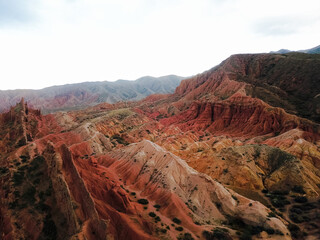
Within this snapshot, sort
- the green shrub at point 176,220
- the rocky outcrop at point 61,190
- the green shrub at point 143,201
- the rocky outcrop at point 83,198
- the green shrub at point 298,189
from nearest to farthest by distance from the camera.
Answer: the rocky outcrop at point 61,190 < the rocky outcrop at point 83,198 < the green shrub at point 176,220 < the green shrub at point 143,201 < the green shrub at point 298,189

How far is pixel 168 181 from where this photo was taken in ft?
115

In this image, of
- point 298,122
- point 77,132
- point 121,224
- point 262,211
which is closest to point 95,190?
point 121,224

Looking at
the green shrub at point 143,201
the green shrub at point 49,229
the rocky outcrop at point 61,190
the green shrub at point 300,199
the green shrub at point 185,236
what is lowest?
the green shrub at point 300,199

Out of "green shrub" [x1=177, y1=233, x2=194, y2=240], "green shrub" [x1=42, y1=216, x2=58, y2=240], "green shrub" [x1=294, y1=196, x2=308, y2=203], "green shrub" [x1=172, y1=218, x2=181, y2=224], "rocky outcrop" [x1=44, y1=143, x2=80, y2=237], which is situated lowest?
"green shrub" [x1=294, y1=196, x2=308, y2=203]

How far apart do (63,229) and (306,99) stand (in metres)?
111

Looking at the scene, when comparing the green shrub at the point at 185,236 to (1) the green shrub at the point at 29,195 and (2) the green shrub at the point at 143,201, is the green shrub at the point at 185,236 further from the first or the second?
(1) the green shrub at the point at 29,195

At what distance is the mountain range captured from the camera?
20.4 meters

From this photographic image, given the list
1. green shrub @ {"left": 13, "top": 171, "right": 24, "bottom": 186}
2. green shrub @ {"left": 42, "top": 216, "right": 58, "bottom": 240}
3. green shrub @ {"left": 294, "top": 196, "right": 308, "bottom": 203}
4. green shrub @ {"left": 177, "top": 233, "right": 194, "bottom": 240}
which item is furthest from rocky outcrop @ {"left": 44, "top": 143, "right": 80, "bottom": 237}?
green shrub @ {"left": 294, "top": 196, "right": 308, "bottom": 203}

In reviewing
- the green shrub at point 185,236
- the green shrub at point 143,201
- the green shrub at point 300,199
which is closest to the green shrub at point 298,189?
the green shrub at point 300,199

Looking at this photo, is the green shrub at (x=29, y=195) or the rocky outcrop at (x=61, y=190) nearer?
the rocky outcrop at (x=61, y=190)

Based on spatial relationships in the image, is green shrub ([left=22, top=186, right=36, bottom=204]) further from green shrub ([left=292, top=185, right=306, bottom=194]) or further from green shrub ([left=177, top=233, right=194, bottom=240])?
green shrub ([left=292, top=185, right=306, bottom=194])

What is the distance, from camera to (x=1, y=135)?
49.5 metres

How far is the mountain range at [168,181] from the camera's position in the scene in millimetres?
Answer: 20406

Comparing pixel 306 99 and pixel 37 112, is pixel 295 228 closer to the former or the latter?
pixel 306 99
